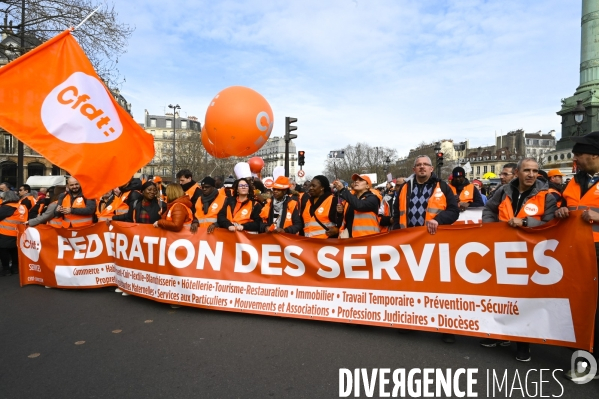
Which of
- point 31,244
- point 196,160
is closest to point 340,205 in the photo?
point 31,244

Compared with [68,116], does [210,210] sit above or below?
below

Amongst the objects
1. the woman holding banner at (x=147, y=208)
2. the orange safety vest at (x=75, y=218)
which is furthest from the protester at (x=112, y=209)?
the woman holding banner at (x=147, y=208)

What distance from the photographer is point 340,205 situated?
5.36 metres

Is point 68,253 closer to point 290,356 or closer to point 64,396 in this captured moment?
point 64,396

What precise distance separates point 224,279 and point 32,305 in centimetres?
288

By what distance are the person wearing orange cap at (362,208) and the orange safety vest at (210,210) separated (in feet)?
5.82

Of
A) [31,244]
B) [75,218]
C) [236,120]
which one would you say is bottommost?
[31,244]

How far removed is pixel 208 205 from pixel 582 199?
4.48 meters

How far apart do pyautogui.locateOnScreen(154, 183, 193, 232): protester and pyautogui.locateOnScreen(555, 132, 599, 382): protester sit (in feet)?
14.1

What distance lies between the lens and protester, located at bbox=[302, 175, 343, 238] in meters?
5.28

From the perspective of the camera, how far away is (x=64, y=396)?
306 centimetres

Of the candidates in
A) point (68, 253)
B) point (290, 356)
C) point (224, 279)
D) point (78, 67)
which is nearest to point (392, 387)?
point (290, 356)

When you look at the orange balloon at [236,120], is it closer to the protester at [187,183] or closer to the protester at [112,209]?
the protester at [112,209]

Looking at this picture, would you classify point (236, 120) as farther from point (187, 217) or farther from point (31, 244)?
point (31, 244)
